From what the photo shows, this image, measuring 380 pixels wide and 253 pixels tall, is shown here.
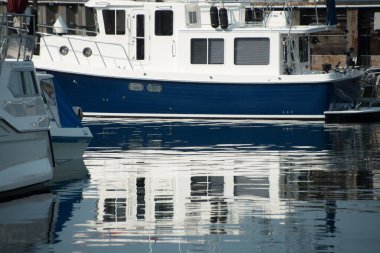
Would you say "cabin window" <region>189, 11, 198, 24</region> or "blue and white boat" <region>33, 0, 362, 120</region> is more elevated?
"cabin window" <region>189, 11, 198, 24</region>

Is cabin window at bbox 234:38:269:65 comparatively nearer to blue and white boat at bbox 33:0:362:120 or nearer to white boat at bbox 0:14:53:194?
blue and white boat at bbox 33:0:362:120

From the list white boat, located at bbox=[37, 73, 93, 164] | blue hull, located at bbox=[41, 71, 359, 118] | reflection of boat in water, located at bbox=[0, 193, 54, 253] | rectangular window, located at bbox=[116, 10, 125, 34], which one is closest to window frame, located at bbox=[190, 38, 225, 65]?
blue hull, located at bbox=[41, 71, 359, 118]

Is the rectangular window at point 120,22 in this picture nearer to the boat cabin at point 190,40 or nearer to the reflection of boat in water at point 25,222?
the boat cabin at point 190,40

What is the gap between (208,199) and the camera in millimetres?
20172

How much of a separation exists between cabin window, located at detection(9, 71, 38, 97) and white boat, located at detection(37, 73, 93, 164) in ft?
8.16

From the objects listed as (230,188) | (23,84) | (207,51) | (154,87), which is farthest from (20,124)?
(207,51)

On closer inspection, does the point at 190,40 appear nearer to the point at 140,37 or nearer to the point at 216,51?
the point at 216,51

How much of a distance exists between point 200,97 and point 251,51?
1.75 metres

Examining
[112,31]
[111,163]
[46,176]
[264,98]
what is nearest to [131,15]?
[112,31]

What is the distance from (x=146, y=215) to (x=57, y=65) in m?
18.8

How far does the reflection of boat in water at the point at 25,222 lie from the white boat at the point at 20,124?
1.12ft

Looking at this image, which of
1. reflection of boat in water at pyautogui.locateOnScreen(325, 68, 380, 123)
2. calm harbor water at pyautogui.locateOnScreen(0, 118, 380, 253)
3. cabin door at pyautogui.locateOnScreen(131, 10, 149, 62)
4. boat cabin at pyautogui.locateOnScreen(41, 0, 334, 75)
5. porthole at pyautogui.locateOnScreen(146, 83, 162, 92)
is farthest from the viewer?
cabin door at pyautogui.locateOnScreen(131, 10, 149, 62)

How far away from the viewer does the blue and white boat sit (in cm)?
3597

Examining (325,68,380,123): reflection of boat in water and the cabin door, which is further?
the cabin door
